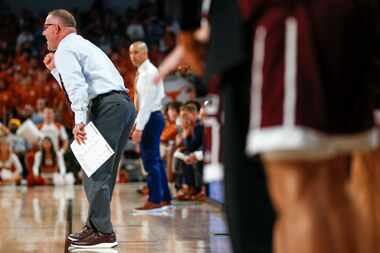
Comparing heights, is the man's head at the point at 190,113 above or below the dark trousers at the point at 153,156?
above

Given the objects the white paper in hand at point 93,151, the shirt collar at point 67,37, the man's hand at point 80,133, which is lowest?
the white paper in hand at point 93,151

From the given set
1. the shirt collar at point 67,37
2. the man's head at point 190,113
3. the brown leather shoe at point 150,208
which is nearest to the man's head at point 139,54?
the brown leather shoe at point 150,208

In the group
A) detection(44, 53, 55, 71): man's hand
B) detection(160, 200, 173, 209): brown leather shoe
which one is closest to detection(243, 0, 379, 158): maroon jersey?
detection(44, 53, 55, 71): man's hand

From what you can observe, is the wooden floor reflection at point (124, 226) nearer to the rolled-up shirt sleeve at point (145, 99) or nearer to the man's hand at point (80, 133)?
the man's hand at point (80, 133)

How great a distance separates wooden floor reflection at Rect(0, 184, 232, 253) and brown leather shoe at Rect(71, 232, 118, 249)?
7 centimetres

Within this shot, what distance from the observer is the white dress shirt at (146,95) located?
750 cm

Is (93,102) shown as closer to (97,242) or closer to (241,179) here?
(97,242)

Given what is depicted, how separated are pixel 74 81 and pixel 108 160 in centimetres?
57

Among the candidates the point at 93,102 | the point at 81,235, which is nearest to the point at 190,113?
the point at 93,102

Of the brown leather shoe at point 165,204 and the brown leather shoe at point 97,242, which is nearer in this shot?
the brown leather shoe at point 97,242

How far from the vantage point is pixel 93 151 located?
5.18 m

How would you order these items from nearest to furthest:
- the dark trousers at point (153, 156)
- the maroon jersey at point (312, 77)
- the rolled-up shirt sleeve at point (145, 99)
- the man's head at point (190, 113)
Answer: the maroon jersey at point (312, 77) → the rolled-up shirt sleeve at point (145, 99) → the dark trousers at point (153, 156) → the man's head at point (190, 113)

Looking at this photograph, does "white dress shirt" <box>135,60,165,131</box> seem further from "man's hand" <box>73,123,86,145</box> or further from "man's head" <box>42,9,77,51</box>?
"man's hand" <box>73,123,86,145</box>

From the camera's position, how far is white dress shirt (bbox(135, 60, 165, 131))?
295 inches
